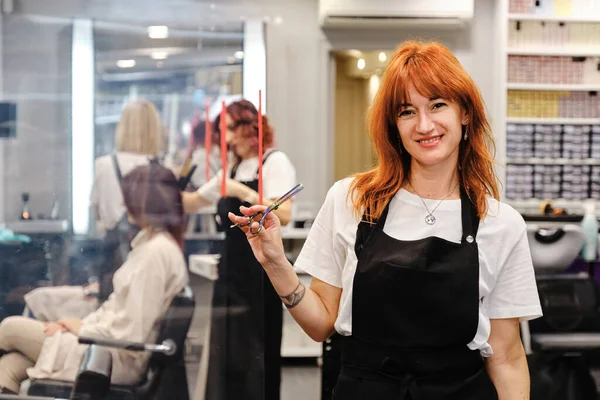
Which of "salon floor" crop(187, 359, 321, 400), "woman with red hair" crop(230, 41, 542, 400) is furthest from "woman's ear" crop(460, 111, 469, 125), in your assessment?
"salon floor" crop(187, 359, 321, 400)

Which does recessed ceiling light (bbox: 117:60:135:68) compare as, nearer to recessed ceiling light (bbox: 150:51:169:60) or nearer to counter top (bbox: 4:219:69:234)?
recessed ceiling light (bbox: 150:51:169:60)

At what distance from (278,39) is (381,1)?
74 centimetres

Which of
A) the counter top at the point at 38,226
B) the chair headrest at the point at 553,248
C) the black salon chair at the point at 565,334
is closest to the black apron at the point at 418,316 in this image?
A: the counter top at the point at 38,226

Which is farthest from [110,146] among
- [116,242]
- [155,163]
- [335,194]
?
[335,194]

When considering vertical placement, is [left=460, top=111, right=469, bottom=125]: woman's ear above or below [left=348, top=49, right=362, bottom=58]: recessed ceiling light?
below

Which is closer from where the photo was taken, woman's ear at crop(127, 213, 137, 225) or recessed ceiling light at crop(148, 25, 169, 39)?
woman's ear at crop(127, 213, 137, 225)

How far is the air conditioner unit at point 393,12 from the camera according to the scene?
4.64 meters

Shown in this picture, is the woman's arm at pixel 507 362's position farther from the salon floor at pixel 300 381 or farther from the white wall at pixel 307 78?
the white wall at pixel 307 78

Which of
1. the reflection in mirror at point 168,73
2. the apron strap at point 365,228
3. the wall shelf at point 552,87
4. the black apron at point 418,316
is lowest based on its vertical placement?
the black apron at point 418,316

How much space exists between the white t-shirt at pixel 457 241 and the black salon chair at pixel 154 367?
71 cm

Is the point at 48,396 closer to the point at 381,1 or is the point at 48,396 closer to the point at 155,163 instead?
the point at 155,163

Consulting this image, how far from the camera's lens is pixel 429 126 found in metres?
1.24

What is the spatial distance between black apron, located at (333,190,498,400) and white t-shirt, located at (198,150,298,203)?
2.24 feet

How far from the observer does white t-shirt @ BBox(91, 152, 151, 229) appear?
185 cm
